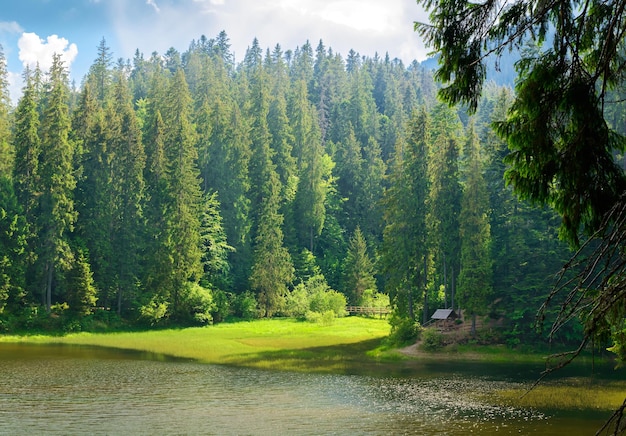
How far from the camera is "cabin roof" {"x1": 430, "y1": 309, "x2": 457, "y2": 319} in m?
49.5

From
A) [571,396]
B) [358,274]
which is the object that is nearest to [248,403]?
[571,396]

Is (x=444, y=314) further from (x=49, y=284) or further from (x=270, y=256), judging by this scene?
(x=49, y=284)

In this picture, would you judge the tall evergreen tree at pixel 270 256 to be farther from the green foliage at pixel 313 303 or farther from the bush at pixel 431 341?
the bush at pixel 431 341

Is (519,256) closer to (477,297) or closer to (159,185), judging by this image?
(477,297)

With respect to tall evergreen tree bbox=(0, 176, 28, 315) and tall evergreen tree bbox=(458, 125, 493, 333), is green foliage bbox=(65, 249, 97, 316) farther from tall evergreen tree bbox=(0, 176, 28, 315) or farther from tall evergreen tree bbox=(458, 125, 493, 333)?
tall evergreen tree bbox=(458, 125, 493, 333)

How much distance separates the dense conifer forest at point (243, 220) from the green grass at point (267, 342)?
3052mm

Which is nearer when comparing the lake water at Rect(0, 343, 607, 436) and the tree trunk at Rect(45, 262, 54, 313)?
the lake water at Rect(0, 343, 607, 436)

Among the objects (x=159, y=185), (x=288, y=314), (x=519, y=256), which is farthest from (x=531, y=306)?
(x=159, y=185)

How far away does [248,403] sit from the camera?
2658cm

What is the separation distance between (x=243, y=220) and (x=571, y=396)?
4807 cm

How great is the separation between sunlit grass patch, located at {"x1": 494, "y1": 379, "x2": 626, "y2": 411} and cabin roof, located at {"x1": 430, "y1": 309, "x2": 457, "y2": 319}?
1604cm

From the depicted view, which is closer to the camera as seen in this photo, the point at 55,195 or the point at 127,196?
the point at 55,195

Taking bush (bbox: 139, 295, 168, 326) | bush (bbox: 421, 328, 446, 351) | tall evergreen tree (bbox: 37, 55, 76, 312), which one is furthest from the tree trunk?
bush (bbox: 421, 328, 446, 351)

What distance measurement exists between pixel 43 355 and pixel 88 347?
220 inches
